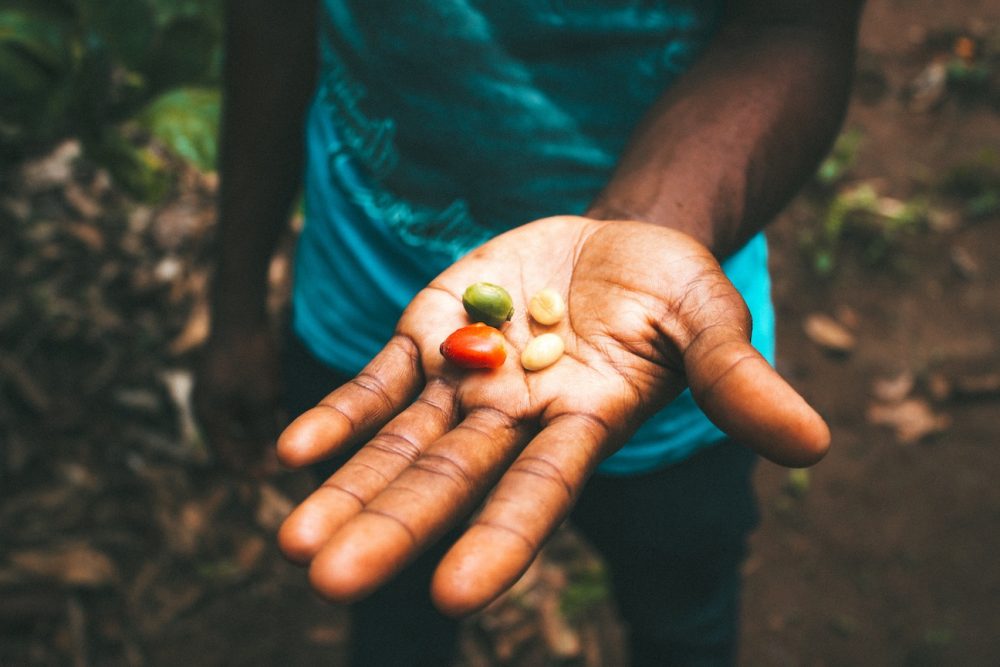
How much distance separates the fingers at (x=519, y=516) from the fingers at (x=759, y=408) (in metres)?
0.19

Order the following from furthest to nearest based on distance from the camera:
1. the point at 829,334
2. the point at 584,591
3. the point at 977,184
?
the point at 977,184 < the point at 829,334 < the point at 584,591

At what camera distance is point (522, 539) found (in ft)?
3.34

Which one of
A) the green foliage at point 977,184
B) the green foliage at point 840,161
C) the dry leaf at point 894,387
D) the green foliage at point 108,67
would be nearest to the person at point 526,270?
the green foliage at point 108,67

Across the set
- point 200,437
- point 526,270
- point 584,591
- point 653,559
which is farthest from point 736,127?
point 200,437

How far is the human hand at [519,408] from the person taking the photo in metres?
1.02

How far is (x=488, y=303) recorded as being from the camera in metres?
1.33

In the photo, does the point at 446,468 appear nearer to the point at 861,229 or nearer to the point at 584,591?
the point at 584,591

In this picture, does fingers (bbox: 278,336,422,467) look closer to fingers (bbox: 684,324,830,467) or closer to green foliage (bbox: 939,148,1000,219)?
fingers (bbox: 684,324,830,467)

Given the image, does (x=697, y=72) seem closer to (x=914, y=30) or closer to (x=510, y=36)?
(x=510, y=36)

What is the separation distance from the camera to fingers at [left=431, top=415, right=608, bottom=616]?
3.23 feet

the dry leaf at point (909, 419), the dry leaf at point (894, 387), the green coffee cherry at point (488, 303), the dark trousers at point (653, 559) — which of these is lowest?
the dry leaf at point (909, 419)

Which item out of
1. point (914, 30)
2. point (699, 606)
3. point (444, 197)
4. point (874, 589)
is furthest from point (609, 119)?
point (914, 30)

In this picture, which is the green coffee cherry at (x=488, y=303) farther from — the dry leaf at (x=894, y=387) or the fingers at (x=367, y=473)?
the dry leaf at (x=894, y=387)

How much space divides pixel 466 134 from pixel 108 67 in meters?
1.22
